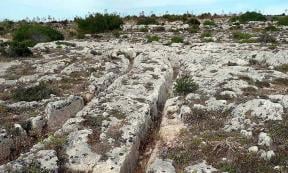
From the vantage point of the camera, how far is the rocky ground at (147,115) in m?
13.6

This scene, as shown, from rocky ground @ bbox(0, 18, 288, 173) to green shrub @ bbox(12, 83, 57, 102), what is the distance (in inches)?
1.9

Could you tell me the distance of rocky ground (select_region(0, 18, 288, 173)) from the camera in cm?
1362

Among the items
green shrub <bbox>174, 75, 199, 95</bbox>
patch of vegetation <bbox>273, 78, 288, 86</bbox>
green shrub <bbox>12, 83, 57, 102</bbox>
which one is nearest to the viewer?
green shrub <bbox>174, 75, 199, 95</bbox>

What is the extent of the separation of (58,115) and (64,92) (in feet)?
11.0

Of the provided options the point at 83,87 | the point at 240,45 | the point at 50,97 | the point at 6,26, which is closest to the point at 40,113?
the point at 50,97

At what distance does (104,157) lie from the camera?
45.6 feet

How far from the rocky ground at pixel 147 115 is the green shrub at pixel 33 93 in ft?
0.16

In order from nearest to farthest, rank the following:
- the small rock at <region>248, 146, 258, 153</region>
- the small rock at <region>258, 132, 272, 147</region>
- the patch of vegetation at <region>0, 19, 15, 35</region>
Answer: the small rock at <region>248, 146, 258, 153</region> → the small rock at <region>258, 132, 272, 147</region> → the patch of vegetation at <region>0, 19, 15, 35</region>

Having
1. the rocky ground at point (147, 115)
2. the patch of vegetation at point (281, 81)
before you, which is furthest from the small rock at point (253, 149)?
the patch of vegetation at point (281, 81)

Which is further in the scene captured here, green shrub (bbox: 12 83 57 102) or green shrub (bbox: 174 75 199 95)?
green shrub (bbox: 12 83 57 102)

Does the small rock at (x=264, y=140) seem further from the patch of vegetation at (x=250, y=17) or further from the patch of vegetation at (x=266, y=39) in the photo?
the patch of vegetation at (x=250, y=17)

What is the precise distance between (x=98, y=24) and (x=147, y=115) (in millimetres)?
34040

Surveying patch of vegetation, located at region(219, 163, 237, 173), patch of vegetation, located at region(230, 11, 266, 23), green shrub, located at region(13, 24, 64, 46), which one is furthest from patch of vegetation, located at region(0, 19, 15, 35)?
patch of vegetation, located at region(219, 163, 237, 173)

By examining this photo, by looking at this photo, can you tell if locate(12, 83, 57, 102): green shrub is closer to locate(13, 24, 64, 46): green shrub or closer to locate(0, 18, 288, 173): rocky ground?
locate(0, 18, 288, 173): rocky ground
